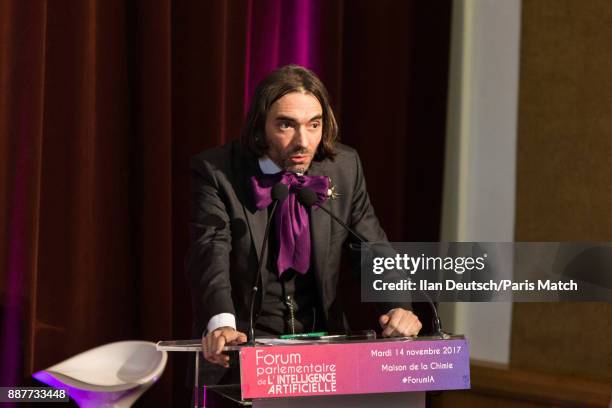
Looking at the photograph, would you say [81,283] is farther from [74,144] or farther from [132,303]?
[74,144]

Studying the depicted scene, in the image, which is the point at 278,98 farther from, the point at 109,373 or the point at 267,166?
the point at 109,373

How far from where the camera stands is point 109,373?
3045mm

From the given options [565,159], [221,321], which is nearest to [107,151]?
[221,321]

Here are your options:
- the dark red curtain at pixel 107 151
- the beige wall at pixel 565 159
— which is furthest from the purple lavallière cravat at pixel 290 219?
the beige wall at pixel 565 159

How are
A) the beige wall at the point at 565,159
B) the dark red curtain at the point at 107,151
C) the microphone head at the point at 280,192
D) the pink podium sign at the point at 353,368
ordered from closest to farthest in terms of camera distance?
the pink podium sign at the point at 353,368 → the microphone head at the point at 280,192 → the dark red curtain at the point at 107,151 → the beige wall at the point at 565,159

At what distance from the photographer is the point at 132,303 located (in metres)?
3.39

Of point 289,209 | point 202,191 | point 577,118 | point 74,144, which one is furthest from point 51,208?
point 577,118

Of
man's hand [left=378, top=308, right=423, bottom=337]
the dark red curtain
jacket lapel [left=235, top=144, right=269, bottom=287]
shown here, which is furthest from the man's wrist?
the dark red curtain

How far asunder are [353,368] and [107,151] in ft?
5.69

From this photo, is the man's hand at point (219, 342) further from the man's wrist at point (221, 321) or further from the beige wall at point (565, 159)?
the beige wall at point (565, 159)

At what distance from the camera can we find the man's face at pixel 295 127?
2404mm

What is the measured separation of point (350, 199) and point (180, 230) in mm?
1095

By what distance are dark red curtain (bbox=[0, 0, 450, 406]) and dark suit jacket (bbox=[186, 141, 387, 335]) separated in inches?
30.6

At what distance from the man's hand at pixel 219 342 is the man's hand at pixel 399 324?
386 millimetres
